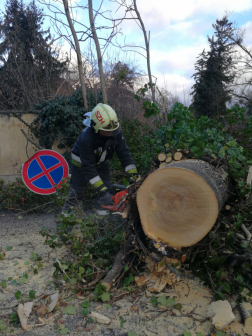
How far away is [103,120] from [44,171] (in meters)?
1.38

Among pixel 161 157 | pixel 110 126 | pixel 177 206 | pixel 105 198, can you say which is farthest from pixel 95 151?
pixel 177 206

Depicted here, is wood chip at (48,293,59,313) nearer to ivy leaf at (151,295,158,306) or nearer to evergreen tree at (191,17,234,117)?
ivy leaf at (151,295,158,306)

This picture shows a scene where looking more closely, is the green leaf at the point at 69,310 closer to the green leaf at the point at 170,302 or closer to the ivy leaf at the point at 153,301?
the ivy leaf at the point at 153,301

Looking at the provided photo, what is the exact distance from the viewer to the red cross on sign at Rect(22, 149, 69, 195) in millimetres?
4133

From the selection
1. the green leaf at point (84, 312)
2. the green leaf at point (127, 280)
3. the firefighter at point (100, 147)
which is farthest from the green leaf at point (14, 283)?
the firefighter at point (100, 147)

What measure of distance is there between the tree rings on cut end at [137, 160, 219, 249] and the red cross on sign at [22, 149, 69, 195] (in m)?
2.14

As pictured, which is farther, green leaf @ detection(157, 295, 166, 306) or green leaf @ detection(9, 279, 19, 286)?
green leaf @ detection(9, 279, 19, 286)

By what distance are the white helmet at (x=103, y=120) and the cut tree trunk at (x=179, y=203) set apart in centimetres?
141

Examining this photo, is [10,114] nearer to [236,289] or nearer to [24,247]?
[24,247]

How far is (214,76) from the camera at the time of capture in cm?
1877

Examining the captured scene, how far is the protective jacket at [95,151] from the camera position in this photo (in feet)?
12.0

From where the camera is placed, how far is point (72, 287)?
2.45m

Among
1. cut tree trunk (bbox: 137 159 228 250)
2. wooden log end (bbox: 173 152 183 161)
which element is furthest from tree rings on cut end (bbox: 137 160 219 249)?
wooden log end (bbox: 173 152 183 161)

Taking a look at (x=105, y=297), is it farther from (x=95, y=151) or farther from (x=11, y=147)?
(x=11, y=147)
